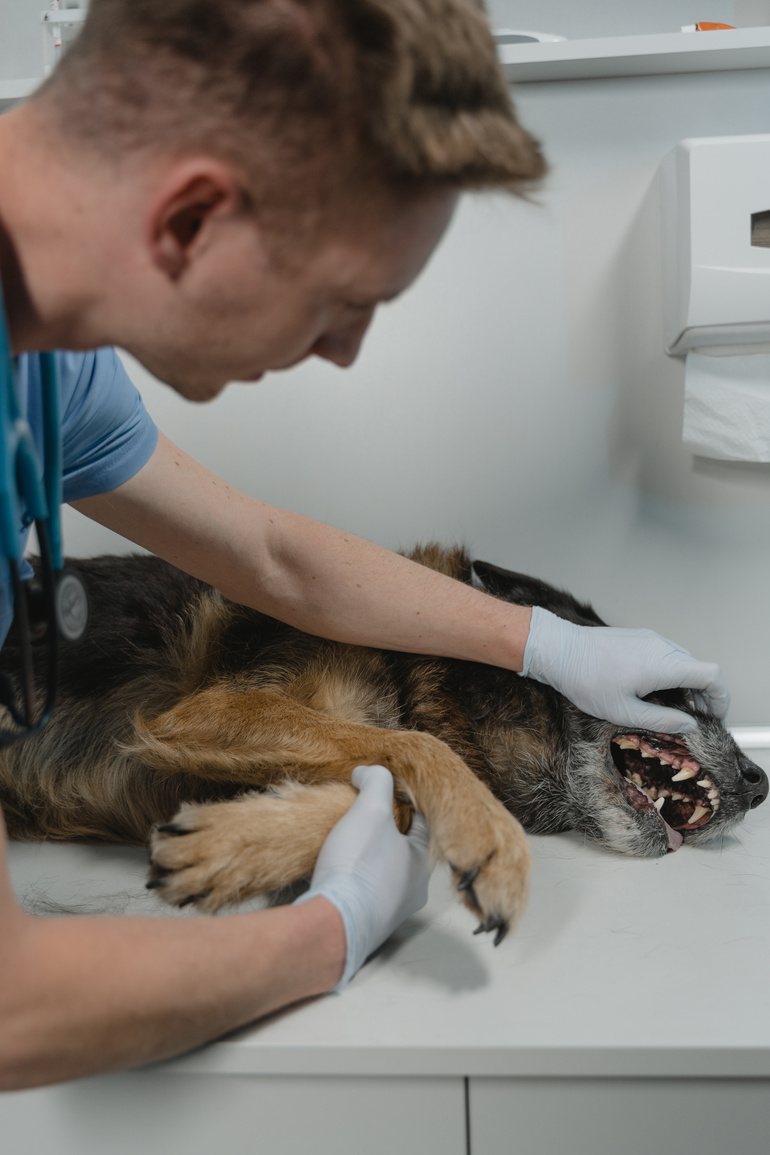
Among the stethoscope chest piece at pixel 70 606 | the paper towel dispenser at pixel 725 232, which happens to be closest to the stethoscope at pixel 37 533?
the stethoscope chest piece at pixel 70 606

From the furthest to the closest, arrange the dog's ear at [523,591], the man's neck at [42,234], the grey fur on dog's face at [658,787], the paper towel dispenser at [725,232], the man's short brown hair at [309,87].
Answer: the dog's ear at [523,591] < the paper towel dispenser at [725,232] < the grey fur on dog's face at [658,787] < the man's neck at [42,234] < the man's short brown hair at [309,87]

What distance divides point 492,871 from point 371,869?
6.4 inches

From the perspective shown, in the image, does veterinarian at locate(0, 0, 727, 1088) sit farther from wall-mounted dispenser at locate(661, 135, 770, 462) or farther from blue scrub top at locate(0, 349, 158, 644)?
wall-mounted dispenser at locate(661, 135, 770, 462)

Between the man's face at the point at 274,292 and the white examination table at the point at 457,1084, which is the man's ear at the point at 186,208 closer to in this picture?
the man's face at the point at 274,292

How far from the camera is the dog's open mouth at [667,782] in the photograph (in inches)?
57.7

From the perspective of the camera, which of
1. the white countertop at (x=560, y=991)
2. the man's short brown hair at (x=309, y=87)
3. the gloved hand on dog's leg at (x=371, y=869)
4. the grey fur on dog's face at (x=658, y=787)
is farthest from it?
the grey fur on dog's face at (x=658, y=787)

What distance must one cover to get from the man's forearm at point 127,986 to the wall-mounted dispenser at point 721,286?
4.79 ft

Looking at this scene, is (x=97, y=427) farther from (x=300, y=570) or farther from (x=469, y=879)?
(x=469, y=879)

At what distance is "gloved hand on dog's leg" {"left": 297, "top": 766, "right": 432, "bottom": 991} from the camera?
1.00 m

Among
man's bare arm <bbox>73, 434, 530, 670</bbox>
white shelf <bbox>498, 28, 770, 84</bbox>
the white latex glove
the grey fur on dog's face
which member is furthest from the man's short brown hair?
white shelf <bbox>498, 28, 770, 84</bbox>

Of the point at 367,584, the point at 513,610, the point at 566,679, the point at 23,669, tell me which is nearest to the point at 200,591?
the point at 367,584

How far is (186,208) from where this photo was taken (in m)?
0.64

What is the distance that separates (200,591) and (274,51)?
4.27 feet

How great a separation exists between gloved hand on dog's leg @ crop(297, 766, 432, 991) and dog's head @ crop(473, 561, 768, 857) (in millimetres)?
390
